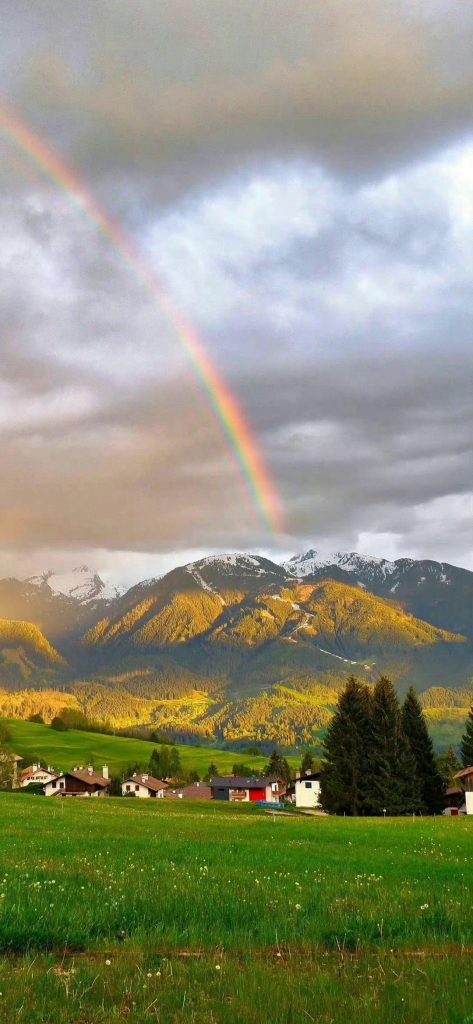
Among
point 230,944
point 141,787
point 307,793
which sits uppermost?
point 230,944

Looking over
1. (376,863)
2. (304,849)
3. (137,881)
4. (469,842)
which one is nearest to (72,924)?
(137,881)

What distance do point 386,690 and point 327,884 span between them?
89445mm

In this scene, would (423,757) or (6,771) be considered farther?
(6,771)

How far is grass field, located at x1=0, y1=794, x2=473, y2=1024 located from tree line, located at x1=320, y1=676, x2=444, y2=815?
3195 inches

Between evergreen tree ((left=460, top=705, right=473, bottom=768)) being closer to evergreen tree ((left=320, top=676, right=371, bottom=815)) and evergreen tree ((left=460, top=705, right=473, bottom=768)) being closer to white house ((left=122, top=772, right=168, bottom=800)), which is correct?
evergreen tree ((left=320, top=676, right=371, bottom=815))

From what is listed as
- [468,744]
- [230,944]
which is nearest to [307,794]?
[468,744]

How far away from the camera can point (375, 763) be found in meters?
95.4

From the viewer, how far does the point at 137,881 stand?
14891 mm

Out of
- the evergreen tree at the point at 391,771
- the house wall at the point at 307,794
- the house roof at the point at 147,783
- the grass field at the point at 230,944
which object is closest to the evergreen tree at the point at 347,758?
the evergreen tree at the point at 391,771

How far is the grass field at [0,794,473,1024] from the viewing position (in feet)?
24.2

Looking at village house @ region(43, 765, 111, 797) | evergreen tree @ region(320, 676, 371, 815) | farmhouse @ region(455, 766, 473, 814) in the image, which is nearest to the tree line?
evergreen tree @ region(320, 676, 371, 815)

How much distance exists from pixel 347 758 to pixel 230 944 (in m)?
91.8

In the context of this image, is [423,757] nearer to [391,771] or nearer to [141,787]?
[391,771]

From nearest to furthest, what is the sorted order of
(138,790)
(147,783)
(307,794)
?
(307,794) < (147,783) < (138,790)
